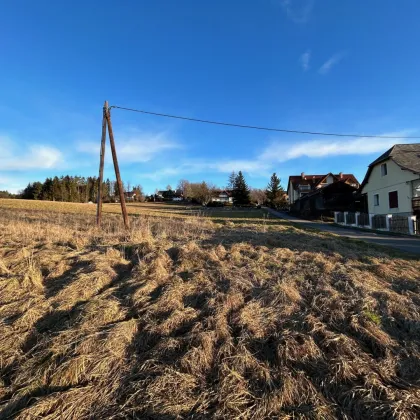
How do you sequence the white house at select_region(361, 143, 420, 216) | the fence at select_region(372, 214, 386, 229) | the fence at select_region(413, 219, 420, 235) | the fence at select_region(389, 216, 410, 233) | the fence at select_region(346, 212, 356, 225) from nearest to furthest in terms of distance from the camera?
the fence at select_region(413, 219, 420, 235)
the fence at select_region(389, 216, 410, 233)
the fence at select_region(372, 214, 386, 229)
the white house at select_region(361, 143, 420, 216)
the fence at select_region(346, 212, 356, 225)

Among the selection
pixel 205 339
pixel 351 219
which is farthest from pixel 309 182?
pixel 205 339

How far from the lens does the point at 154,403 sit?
263 centimetres

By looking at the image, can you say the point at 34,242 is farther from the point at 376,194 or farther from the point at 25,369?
the point at 376,194

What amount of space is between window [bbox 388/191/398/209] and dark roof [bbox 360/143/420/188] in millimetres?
2588

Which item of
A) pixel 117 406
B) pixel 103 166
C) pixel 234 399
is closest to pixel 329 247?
pixel 234 399

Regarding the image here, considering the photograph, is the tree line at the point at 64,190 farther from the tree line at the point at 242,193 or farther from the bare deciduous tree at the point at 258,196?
the bare deciduous tree at the point at 258,196

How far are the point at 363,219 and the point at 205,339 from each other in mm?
23593

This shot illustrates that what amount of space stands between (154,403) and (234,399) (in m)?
0.73

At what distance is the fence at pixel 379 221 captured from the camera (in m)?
20.8

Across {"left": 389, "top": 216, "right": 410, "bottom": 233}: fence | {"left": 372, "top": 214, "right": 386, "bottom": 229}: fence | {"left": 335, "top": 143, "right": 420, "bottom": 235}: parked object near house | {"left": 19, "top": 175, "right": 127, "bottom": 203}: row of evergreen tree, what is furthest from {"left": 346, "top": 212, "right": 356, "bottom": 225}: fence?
{"left": 19, "top": 175, "right": 127, "bottom": 203}: row of evergreen tree

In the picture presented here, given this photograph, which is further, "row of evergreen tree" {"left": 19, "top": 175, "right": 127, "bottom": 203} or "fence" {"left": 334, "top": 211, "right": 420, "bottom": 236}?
"row of evergreen tree" {"left": 19, "top": 175, "right": 127, "bottom": 203}

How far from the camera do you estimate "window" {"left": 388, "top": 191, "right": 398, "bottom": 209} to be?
82.3 ft

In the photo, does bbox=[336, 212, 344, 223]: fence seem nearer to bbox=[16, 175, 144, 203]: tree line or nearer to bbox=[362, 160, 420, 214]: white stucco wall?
bbox=[362, 160, 420, 214]: white stucco wall

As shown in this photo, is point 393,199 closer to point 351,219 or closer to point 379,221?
point 351,219
